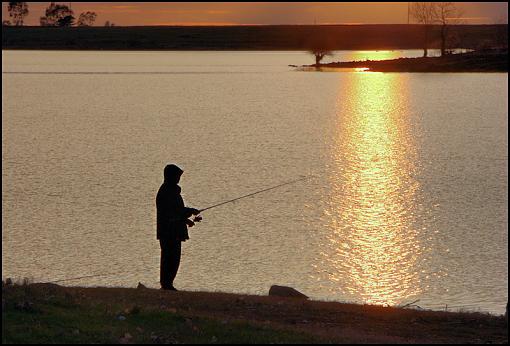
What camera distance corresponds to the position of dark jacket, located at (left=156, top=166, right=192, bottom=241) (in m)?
→ 13.5

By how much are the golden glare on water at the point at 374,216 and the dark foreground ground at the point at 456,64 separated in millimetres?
48444

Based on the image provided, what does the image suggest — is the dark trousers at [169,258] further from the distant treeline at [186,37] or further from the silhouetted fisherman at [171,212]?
the distant treeline at [186,37]

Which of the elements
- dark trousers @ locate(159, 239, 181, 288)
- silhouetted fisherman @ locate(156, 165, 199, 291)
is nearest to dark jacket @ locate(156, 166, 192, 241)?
silhouetted fisherman @ locate(156, 165, 199, 291)

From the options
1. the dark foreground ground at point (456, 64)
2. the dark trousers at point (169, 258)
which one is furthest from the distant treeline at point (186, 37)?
the dark trousers at point (169, 258)

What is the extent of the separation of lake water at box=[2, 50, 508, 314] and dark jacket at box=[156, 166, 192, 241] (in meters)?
4.12

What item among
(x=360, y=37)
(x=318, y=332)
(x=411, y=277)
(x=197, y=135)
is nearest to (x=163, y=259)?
(x=318, y=332)

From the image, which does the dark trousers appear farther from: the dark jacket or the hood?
the hood

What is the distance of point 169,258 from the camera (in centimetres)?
1391

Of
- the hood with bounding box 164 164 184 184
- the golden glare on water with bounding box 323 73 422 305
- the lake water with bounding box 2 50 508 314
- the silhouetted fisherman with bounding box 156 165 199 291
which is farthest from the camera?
the lake water with bounding box 2 50 508 314

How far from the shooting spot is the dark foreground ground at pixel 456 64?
101 metres

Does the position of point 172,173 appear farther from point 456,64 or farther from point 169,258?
point 456,64

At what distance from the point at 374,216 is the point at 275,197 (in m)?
3.53

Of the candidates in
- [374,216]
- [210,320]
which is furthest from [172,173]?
[374,216]

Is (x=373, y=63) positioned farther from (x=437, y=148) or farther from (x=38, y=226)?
(x=38, y=226)
